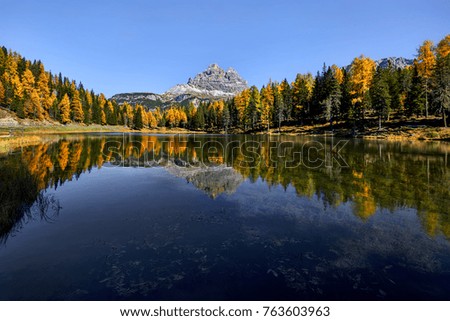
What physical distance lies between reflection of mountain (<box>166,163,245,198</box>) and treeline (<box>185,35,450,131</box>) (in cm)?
5129

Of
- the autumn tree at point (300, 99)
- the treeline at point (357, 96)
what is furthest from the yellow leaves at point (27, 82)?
the autumn tree at point (300, 99)

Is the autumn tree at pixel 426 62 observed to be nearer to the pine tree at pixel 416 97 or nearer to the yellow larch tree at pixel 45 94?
the pine tree at pixel 416 97

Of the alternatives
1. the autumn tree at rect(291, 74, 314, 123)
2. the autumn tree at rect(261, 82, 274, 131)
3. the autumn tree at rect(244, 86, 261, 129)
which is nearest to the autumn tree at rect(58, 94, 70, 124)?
the autumn tree at rect(244, 86, 261, 129)

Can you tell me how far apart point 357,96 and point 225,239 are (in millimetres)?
69695

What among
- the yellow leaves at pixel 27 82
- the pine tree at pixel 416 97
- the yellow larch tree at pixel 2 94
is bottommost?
the pine tree at pixel 416 97

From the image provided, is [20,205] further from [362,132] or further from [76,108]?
[76,108]

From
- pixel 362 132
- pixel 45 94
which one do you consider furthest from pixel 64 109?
pixel 362 132

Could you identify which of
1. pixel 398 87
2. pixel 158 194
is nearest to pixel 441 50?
pixel 398 87

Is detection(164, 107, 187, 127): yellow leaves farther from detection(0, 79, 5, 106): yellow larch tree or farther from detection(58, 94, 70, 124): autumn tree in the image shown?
detection(0, 79, 5, 106): yellow larch tree

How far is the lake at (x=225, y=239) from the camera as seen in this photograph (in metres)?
6.97

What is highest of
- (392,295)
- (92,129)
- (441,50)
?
(441,50)
